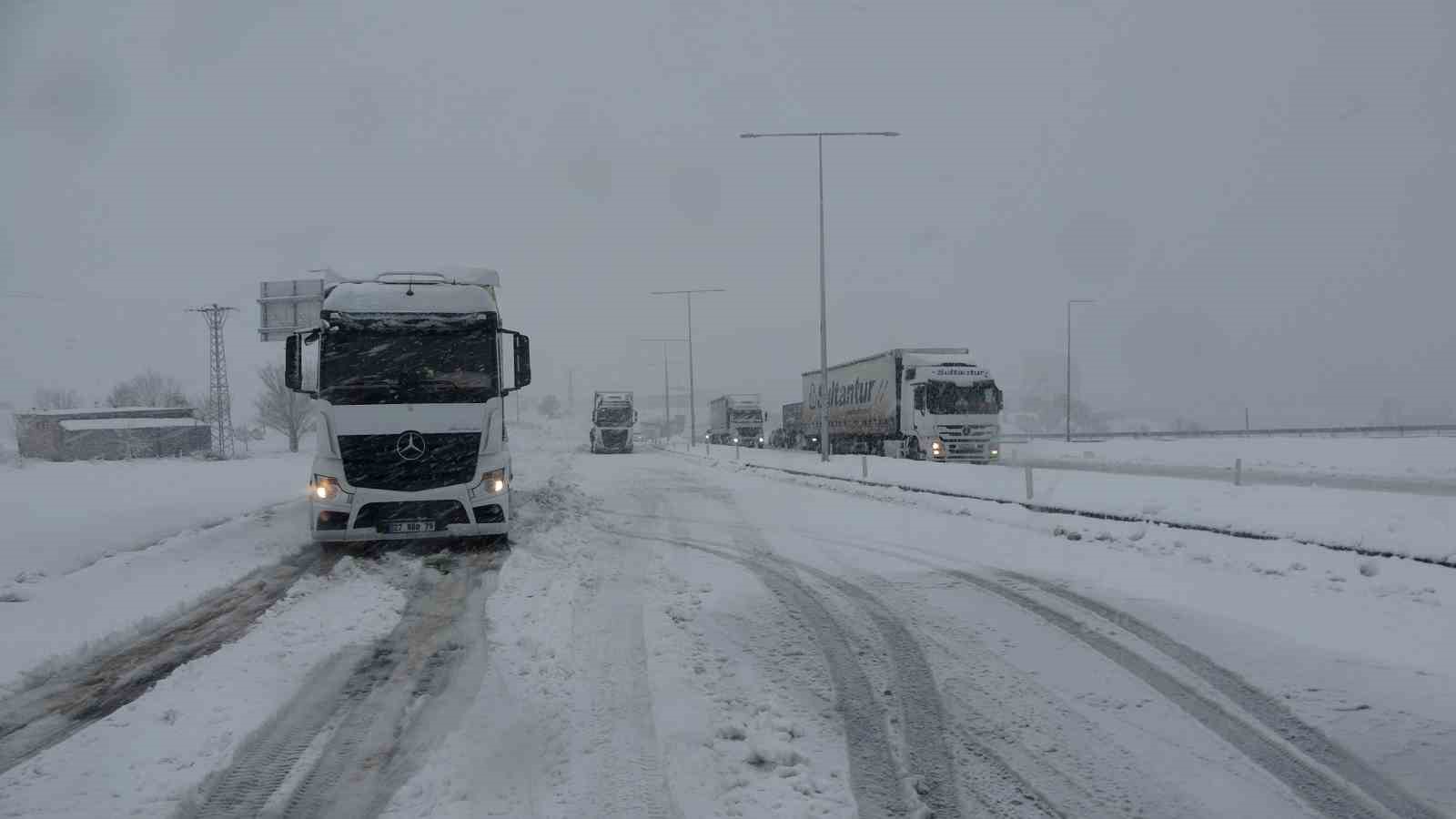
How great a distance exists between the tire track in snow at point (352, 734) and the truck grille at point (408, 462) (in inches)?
129

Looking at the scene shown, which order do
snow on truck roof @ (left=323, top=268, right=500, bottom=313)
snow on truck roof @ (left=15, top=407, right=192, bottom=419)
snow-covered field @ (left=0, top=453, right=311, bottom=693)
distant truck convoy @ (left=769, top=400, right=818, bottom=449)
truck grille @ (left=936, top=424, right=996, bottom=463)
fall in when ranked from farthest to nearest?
snow on truck roof @ (left=15, top=407, right=192, bottom=419) → distant truck convoy @ (left=769, top=400, right=818, bottom=449) → truck grille @ (left=936, top=424, right=996, bottom=463) → snow on truck roof @ (left=323, top=268, right=500, bottom=313) → snow-covered field @ (left=0, top=453, right=311, bottom=693)

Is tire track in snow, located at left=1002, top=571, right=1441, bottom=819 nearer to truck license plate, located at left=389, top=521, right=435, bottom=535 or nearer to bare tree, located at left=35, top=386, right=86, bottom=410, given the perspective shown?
truck license plate, located at left=389, top=521, right=435, bottom=535

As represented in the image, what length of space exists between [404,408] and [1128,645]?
8.10 m

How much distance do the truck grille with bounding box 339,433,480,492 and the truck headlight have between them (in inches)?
6.0

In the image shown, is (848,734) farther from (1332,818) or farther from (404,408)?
(404,408)

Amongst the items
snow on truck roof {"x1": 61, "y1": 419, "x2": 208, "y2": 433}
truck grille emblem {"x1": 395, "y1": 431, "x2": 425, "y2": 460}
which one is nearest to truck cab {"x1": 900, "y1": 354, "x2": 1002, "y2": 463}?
truck grille emblem {"x1": 395, "y1": 431, "x2": 425, "y2": 460}

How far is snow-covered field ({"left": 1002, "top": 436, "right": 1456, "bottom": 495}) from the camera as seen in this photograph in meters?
21.5

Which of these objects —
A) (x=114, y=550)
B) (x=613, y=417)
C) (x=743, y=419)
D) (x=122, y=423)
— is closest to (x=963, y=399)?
(x=613, y=417)

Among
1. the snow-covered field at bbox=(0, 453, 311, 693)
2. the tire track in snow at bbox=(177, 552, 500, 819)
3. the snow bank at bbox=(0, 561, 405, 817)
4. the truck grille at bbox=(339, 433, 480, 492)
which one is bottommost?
the tire track in snow at bbox=(177, 552, 500, 819)

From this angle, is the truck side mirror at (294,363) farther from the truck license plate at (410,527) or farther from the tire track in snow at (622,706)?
the tire track in snow at (622,706)

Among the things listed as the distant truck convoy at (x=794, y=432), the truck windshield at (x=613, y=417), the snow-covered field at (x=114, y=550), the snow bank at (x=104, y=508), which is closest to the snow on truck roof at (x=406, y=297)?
the snow-covered field at (x=114, y=550)

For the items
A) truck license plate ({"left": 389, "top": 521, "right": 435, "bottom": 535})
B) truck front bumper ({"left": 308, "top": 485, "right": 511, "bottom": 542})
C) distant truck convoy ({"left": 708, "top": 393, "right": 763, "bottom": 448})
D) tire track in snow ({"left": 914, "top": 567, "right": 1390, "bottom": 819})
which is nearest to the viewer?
tire track in snow ({"left": 914, "top": 567, "right": 1390, "bottom": 819})

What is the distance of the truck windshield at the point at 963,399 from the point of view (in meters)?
26.7

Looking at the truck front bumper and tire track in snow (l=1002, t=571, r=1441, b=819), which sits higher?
the truck front bumper
